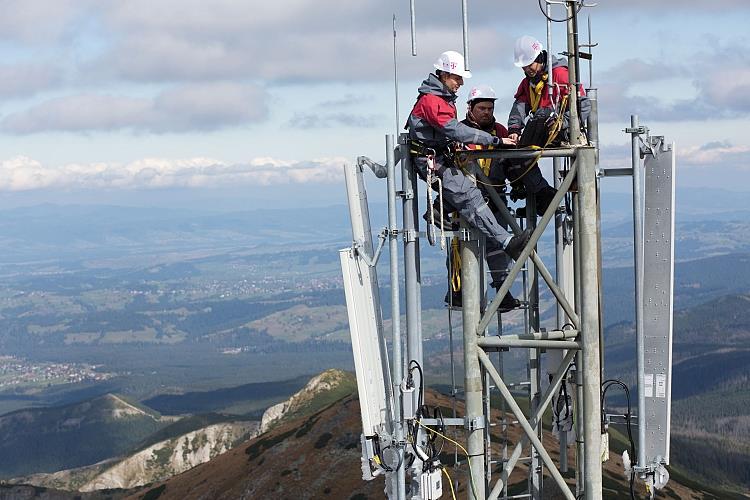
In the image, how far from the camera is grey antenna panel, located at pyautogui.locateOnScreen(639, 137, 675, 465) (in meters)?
15.7

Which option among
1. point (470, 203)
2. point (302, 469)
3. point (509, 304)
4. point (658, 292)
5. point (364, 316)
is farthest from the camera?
point (302, 469)

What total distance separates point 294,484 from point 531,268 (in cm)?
9841

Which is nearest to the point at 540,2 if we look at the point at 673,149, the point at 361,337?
the point at 673,149

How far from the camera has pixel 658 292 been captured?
16.1 meters

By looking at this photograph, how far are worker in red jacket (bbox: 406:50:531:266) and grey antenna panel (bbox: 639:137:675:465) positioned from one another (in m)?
2.03

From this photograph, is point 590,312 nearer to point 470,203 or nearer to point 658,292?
point 658,292

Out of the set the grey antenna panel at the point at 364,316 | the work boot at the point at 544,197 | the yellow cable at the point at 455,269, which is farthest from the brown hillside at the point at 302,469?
the yellow cable at the point at 455,269

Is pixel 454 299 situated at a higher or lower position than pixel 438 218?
lower

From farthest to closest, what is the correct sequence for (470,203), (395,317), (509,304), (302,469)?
(302,469) → (509,304) → (395,317) → (470,203)

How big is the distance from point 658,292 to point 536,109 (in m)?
3.74

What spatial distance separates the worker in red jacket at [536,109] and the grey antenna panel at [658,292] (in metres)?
1.58

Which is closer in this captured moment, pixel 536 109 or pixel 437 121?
pixel 437 121

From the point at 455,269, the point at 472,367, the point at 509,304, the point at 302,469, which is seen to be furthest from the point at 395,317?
the point at 302,469

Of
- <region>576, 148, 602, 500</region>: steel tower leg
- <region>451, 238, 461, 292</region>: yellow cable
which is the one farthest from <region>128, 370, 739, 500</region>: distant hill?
<region>576, 148, 602, 500</region>: steel tower leg
